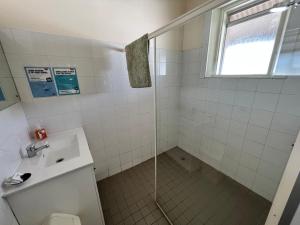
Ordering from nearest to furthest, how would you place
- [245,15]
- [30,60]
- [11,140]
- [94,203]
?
[11,140]
[94,203]
[30,60]
[245,15]

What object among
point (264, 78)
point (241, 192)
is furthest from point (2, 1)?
point (241, 192)

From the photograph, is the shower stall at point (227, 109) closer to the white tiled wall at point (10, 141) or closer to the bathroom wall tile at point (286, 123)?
the bathroom wall tile at point (286, 123)

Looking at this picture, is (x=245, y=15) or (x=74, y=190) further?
(x=245, y=15)

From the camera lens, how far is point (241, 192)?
1499 millimetres

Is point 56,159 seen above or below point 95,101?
below

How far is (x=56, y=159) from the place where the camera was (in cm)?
122

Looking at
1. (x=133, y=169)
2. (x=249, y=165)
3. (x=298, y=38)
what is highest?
(x=298, y=38)

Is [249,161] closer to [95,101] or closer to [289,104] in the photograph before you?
[289,104]

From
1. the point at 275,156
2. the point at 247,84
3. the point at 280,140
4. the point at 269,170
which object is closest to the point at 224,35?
the point at 247,84

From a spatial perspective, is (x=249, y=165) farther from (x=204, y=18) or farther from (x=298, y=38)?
(x=204, y=18)

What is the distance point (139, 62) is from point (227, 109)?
1.21m

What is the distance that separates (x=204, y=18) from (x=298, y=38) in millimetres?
993

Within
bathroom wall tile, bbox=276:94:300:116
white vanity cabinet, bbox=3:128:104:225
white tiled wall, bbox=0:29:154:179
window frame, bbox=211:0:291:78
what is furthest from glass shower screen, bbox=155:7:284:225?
white vanity cabinet, bbox=3:128:104:225

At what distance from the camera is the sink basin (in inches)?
46.8
